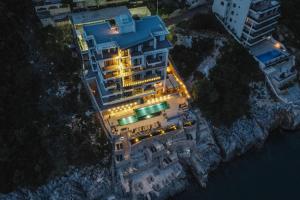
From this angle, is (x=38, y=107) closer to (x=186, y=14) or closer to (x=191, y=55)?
(x=191, y=55)

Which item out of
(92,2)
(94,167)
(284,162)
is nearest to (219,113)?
(284,162)

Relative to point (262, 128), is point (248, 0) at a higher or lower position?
higher

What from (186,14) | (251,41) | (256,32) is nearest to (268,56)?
(251,41)

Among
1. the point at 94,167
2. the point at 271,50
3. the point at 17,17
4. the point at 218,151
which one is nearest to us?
the point at 94,167

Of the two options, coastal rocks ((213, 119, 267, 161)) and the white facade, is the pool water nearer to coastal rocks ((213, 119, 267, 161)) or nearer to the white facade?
coastal rocks ((213, 119, 267, 161))

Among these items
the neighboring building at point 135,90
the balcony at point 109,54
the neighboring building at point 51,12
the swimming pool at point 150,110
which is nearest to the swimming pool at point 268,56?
the neighboring building at point 135,90

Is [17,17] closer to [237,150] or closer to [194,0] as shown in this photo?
[194,0]

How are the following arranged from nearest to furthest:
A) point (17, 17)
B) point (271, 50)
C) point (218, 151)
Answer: point (218, 151)
point (17, 17)
point (271, 50)
